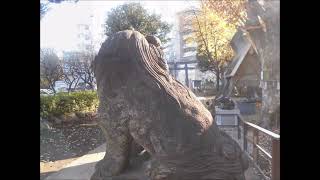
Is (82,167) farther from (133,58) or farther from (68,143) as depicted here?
(133,58)

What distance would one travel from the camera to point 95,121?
162 centimetres

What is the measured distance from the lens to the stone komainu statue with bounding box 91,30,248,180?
1522 millimetres

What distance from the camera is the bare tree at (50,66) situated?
4.94ft

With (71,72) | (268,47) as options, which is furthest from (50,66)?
(268,47)

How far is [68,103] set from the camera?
156cm

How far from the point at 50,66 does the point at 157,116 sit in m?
0.56

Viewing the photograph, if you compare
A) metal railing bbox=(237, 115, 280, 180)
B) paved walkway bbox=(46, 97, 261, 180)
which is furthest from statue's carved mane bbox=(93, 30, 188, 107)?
metal railing bbox=(237, 115, 280, 180)

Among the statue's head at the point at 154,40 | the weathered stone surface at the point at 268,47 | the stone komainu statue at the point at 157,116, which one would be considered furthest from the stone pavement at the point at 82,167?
the weathered stone surface at the point at 268,47

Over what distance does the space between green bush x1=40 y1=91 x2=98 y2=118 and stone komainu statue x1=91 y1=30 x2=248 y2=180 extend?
54 mm

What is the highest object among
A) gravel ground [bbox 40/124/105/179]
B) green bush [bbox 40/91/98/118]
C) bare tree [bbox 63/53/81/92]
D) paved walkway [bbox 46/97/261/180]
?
bare tree [bbox 63/53/81/92]

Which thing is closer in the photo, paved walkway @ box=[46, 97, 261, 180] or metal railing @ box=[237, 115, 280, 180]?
metal railing @ box=[237, 115, 280, 180]

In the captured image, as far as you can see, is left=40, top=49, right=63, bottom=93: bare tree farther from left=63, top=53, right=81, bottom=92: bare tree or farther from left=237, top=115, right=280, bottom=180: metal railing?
left=237, top=115, right=280, bottom=180: metal railing

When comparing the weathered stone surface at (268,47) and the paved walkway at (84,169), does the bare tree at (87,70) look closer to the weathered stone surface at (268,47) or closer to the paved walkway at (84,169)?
the paved walkway at (84,169)
